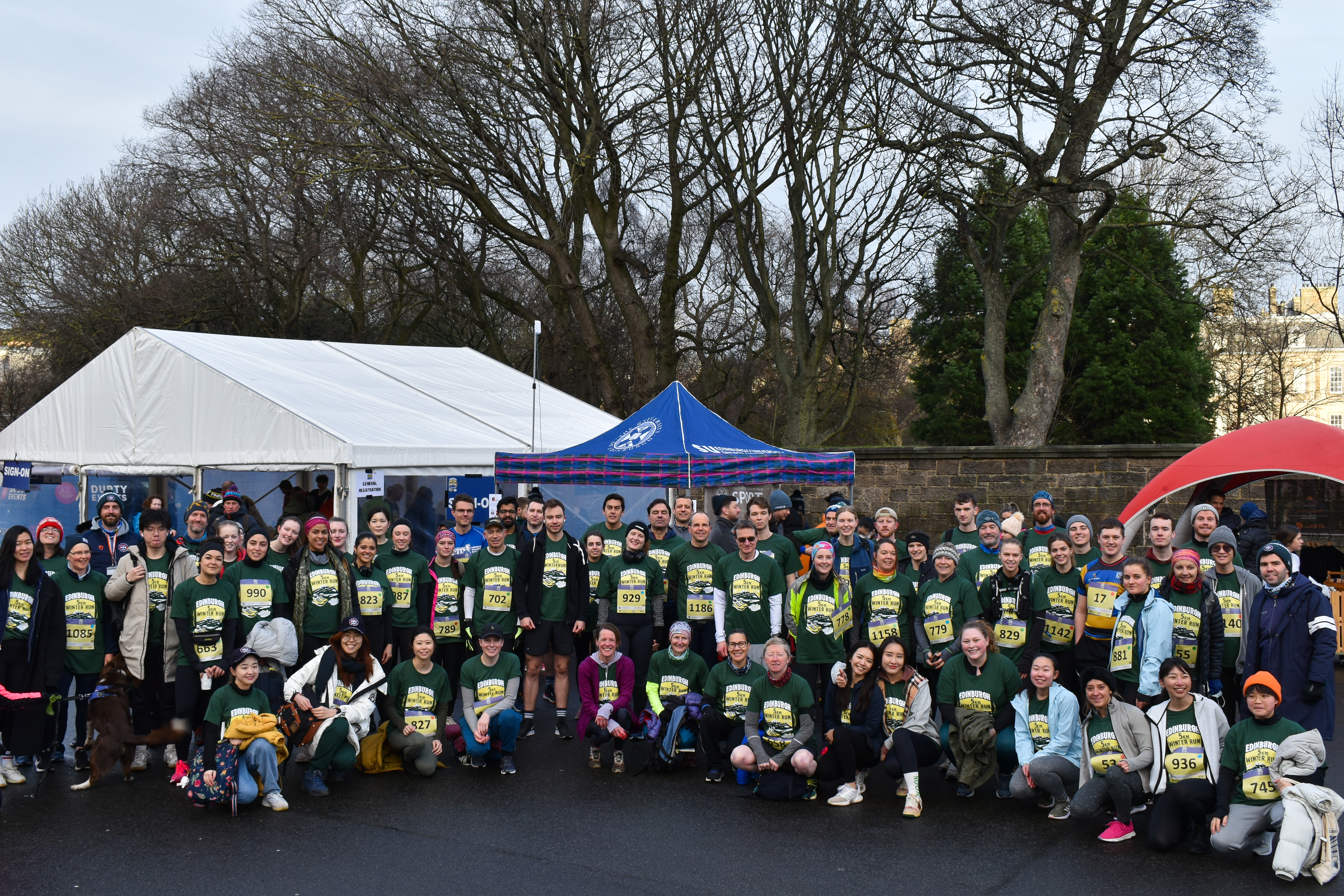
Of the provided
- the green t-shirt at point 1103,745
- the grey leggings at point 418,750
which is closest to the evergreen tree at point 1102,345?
the green t-shirt at point 1103,745

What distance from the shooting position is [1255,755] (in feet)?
19.1

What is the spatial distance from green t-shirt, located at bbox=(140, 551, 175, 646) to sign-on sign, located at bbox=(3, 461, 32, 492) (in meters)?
9.77

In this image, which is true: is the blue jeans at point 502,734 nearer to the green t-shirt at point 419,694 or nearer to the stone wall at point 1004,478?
the green t-shirt at point 419,694

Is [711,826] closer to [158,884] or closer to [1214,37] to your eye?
[158,884]

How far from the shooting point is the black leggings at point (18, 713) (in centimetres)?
715

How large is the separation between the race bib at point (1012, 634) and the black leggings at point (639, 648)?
8.16 ft

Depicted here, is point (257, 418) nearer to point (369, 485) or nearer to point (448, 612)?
point (369, 485)

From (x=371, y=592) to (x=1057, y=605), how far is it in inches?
185

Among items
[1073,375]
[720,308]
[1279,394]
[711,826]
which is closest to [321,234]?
[720,308]

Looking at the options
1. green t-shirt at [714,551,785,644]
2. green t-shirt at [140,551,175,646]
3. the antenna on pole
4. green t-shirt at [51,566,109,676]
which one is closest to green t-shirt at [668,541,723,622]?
green t-shirt at [714,551,785,644]

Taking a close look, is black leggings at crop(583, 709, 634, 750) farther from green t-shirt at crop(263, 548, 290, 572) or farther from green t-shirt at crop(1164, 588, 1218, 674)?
green t-shirt at crop(1164, 588, 1218, 674)

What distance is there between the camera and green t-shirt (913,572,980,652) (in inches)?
300

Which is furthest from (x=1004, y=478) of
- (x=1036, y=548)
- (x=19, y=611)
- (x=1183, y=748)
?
(x=19, y=611)

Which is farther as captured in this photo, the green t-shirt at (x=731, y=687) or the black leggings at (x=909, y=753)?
the green t-shirt at (x=731, y=687)
